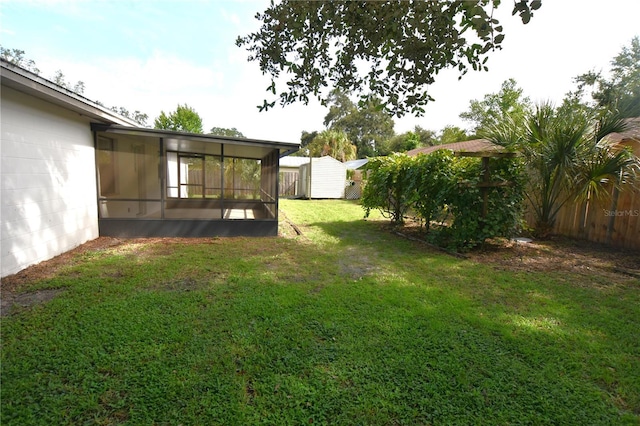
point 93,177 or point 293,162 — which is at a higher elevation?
point 293,162

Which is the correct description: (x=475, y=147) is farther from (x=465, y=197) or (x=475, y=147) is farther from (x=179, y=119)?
(x=179, y=119)

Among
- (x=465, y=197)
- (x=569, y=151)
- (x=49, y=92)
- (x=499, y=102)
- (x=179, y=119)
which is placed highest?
(x=499, y=102)

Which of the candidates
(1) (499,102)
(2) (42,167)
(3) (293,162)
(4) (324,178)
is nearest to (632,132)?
(2) (42,167)

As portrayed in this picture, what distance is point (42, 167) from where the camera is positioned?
4.66 m

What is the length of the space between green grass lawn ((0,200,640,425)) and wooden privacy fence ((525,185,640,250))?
2508mm

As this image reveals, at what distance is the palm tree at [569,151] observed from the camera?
19.3ft

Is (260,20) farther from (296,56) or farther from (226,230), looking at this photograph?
(226,230)

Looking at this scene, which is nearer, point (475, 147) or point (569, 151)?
point (569, 151)

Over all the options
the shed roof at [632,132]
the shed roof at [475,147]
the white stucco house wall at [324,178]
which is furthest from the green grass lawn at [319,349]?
the white stucco house wall at [324,178]

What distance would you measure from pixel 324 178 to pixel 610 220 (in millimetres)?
13862

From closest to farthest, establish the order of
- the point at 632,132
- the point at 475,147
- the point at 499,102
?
the point at 632,132, the point at 475,147, the point at 499,102

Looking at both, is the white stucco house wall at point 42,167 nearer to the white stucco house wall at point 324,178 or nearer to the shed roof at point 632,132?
the shed roof at point 632,132

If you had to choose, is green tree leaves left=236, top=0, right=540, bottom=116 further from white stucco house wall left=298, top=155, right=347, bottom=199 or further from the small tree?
the small tree

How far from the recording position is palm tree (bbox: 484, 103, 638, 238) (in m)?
5.88
